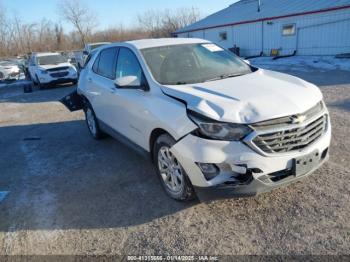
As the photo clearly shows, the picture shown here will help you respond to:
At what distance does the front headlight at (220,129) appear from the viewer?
9.66 ft

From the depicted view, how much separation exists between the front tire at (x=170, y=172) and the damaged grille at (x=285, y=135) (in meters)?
0.89

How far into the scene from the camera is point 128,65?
180 inches

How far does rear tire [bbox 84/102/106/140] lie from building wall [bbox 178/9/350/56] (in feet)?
51.0

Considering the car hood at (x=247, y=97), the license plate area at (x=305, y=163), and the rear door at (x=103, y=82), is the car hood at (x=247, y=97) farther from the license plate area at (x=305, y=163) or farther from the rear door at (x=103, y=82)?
the rear door at (x=103, y=82)

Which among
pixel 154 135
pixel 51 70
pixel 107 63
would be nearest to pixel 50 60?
pixel 51 70

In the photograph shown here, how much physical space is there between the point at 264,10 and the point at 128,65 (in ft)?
68.0

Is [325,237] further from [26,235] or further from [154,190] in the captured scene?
[26,235]

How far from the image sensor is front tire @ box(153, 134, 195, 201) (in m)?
3.41

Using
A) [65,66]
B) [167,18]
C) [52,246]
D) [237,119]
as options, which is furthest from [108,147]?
[167,18]

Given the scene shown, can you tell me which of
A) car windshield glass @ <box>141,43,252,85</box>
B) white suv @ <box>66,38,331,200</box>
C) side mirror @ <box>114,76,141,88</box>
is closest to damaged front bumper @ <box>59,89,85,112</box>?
white suv @ <box>66,38,331,200</box>

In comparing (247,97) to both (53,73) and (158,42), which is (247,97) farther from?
(53,73)

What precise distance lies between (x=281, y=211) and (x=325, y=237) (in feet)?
1.71

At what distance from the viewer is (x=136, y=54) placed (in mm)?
4355

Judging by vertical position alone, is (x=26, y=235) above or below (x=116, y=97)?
below
